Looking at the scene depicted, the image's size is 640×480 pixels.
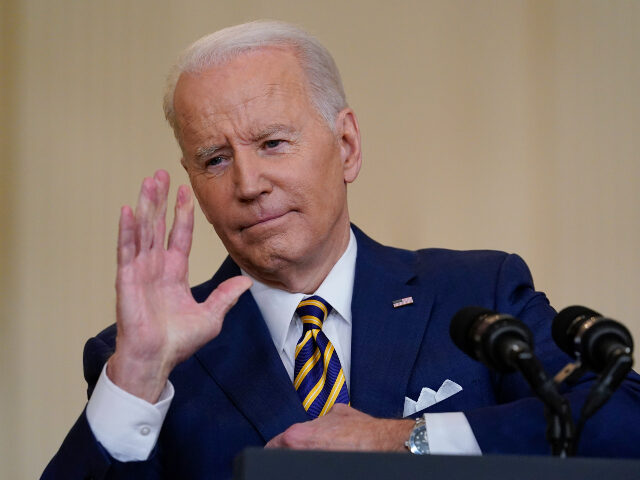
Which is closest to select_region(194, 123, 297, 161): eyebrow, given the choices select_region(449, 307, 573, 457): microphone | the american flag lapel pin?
the american flag lapel pin

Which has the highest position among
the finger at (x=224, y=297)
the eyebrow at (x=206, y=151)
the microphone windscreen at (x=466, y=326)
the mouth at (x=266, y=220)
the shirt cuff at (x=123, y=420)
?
the eyebrow at (x=206, y=151)

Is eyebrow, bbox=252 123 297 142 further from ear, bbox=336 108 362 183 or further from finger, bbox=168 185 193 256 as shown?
finger, bbox=168 185 193 256

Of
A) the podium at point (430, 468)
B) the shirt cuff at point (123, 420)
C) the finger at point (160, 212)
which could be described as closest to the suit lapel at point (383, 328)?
the shirt cuff at point (123, 420)

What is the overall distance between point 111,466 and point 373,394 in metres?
0.57

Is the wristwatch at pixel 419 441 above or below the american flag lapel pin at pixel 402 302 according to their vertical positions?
below

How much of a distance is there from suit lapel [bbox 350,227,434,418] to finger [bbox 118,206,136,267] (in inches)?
24.5

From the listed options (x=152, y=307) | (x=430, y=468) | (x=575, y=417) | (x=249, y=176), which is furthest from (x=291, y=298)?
(x=430, y=468)

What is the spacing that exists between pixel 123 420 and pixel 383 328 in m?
0.68

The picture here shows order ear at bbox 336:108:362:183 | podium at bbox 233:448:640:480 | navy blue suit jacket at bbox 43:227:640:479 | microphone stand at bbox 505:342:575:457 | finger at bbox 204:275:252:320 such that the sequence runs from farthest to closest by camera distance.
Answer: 1. ear at bbox 336:108:362:183
2. navy blue suit jacket at bbox 43:227:640:479
3. finger at bbox 204:275:252:320
4. microphone stand at bbox 505:342:575:457
5. podium at bbox 233:448:640:480

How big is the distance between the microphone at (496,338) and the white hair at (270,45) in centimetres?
102

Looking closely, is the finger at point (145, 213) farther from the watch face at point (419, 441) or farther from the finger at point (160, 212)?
the watch face at point (419, 441)

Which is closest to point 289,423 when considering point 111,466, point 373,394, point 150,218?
point 373,394

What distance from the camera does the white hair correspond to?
2326 mm

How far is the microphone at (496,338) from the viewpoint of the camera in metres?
1.38
